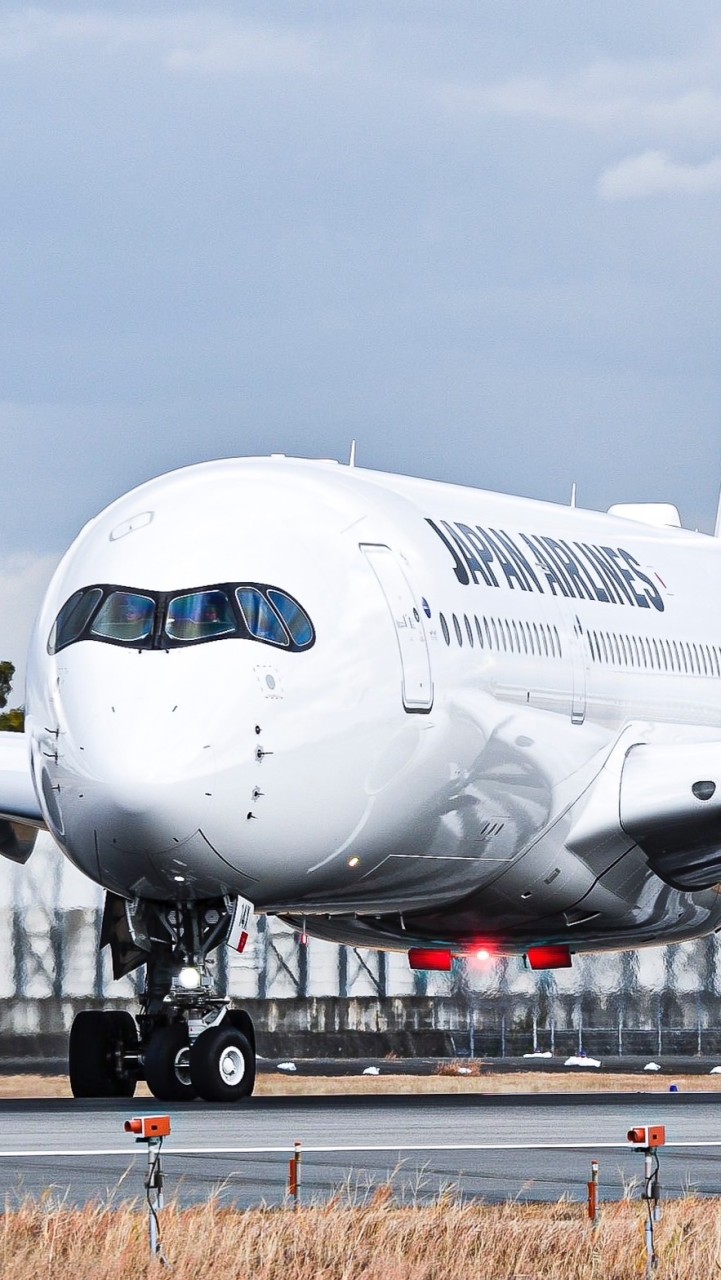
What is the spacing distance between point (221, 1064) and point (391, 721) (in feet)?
10.9

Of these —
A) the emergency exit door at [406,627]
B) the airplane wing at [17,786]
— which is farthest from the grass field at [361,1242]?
the airplane wing at [17,786]

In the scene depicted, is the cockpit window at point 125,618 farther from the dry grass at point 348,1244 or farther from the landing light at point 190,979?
the dry grass at point 348,1244

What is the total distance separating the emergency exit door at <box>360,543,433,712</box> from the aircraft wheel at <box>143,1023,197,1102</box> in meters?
3.49

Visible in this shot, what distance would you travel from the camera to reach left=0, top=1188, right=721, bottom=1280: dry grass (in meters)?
10.8

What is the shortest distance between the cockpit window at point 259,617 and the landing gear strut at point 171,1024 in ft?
7.63

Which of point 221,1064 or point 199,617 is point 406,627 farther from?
point 221,1064

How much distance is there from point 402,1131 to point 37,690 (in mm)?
5513

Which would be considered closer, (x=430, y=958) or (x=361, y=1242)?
(x=361, y=1242)

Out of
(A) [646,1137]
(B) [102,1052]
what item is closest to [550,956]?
(B) [102,1052]

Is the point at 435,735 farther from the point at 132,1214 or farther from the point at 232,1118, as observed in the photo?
the point at 132,1214

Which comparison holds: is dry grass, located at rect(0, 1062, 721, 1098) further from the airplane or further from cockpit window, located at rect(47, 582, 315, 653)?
cockpit window, located at rect(47, 582, 315, 653)

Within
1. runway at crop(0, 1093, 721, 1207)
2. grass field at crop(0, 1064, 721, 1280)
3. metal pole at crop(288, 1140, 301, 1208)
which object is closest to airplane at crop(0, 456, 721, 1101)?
runway at crop(0, 1093, 721, 1207)

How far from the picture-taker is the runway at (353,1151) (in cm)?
1338

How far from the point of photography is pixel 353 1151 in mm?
15766
